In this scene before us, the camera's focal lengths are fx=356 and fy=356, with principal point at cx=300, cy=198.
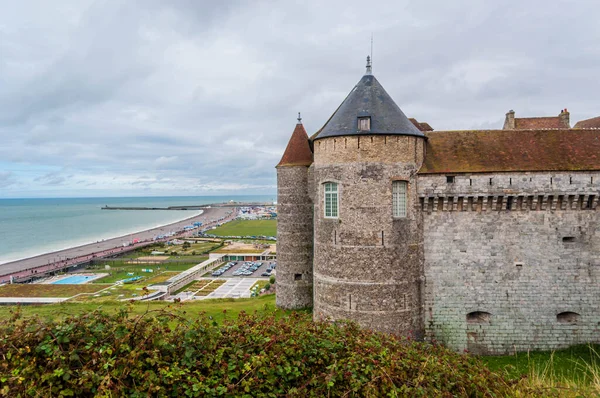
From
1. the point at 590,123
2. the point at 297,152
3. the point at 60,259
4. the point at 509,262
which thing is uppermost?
the point at 590,123

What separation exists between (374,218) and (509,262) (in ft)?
19.3

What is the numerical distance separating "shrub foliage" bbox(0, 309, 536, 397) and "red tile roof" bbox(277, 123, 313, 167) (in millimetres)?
13205

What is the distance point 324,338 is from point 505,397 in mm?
3066

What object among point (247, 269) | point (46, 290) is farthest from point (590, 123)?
point (46, 290)

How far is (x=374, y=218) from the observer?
14.0 meters

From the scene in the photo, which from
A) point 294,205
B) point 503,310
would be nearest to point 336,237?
point 294,205

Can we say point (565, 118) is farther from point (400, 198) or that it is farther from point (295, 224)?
point (295, 224)

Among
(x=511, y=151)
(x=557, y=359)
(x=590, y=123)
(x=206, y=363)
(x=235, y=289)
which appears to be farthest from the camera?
(x=235, y=289)

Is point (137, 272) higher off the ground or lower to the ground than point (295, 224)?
lower

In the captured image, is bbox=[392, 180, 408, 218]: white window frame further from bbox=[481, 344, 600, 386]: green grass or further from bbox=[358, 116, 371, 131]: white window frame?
bbox=[481, 344, 600, 386]: green grass

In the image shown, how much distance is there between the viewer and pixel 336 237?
14414 mm

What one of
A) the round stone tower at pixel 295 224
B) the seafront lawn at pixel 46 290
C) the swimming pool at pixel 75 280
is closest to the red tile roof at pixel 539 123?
the round stone tower at pixel 295 224

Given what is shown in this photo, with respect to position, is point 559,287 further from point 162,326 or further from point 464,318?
point 162,326

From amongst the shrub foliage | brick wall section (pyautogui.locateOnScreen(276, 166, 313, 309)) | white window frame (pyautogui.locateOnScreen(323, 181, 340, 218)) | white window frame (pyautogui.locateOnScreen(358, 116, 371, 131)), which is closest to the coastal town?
Answer: brick wall section (pyautogui.locateOnScreen(276, 166, 313, 309))
